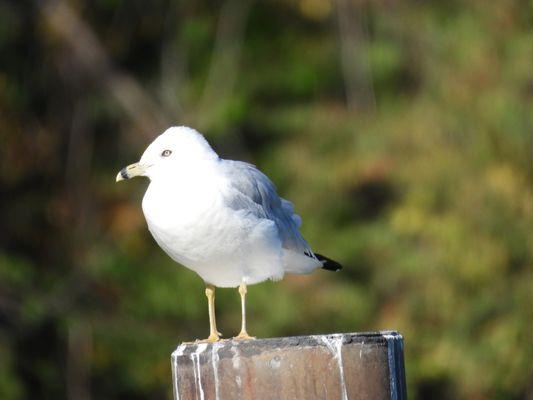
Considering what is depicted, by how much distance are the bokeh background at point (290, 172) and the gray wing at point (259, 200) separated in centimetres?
320

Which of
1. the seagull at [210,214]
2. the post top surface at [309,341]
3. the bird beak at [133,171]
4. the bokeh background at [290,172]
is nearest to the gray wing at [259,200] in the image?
the seagull at [210,214]

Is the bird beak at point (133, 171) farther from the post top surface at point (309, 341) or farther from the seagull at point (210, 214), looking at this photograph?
the post top surface at point (309, 341)

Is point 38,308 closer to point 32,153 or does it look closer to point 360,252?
point 32,153

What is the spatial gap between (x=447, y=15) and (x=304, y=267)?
4.06 metres

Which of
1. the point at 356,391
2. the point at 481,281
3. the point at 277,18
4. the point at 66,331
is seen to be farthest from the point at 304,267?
the point at 277,18

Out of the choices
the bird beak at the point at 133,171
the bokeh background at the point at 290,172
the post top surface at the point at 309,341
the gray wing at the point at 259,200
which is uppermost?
the bokeh background at the point at 290,172

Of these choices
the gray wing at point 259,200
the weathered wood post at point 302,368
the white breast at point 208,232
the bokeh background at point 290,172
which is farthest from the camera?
the bokeh background at point 290,172

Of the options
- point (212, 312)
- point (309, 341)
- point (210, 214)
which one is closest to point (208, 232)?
point (210, 214)

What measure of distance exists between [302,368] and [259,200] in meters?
1.09

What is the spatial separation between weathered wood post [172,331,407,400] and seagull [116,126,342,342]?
26.9 inches

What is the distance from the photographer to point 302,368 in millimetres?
2551

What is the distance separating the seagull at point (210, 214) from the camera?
329 centimetres

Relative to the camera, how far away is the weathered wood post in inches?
100

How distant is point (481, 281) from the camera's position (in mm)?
6957
